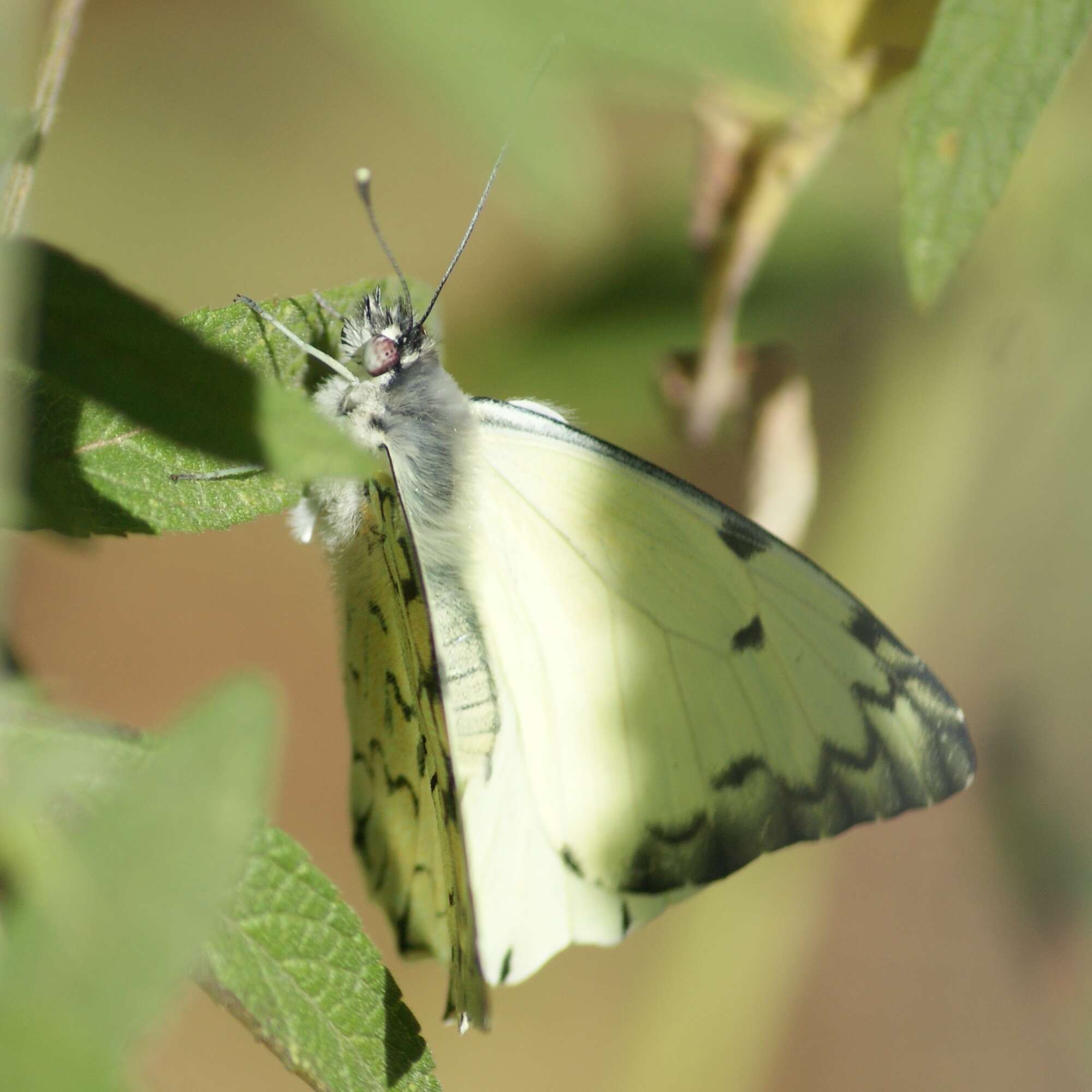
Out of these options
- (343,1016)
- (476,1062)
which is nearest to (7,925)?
(343,1016)

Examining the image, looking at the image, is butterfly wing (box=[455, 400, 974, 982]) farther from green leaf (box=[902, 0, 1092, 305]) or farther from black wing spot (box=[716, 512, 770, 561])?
green leaf (box=[902, 0, 1092, 305])

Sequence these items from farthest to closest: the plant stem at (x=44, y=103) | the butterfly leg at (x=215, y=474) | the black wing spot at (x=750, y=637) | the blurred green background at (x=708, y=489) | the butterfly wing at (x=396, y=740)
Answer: the blurred green background at (x=708, y=489), the black wing spot at (x=750, y=637), the butterfly wing at (x=396, y=740), the butterfly leg at (x=215, y=474), the plant stem at (x=44, y=103)

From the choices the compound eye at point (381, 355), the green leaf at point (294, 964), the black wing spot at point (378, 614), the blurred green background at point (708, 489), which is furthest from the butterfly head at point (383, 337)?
the blurred green background at point (708, 489)

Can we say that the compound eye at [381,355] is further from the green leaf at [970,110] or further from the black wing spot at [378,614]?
the green leaf at [970,110]

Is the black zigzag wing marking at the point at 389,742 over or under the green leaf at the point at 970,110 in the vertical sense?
under

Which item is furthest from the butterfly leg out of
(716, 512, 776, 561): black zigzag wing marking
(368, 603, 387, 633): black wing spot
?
(716, 512, 776, 561): black zigzag wing marking

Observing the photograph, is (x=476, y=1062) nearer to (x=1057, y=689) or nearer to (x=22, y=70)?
(x=1057, y=689)

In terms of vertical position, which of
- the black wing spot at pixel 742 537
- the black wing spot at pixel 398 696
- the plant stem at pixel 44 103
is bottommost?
the black wing spot at pixel 398 696
